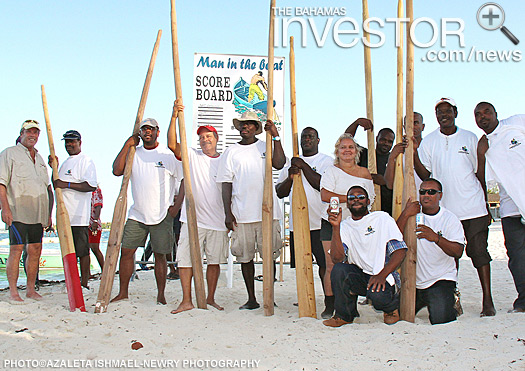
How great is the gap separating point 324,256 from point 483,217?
1342mm

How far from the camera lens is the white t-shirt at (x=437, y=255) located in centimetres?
397

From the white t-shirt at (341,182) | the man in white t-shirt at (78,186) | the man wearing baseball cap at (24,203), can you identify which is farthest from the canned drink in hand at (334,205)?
the man wearing baseball cap at (24,203)

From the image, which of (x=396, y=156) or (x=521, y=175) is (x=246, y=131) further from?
(x=521, y=175)

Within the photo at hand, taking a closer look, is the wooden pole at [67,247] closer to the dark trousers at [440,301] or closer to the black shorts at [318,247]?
the black shorts at [318,247]

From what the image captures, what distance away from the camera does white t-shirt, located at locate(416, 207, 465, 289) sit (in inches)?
156

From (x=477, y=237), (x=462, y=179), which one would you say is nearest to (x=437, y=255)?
(x=477, y=237)

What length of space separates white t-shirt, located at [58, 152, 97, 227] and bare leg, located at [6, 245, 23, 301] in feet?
2.34

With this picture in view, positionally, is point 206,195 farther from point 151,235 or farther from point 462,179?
point 462,179

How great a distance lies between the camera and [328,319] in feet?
13.4

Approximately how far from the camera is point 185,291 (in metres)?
4.58

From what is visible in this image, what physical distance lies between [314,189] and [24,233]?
9.29 ft

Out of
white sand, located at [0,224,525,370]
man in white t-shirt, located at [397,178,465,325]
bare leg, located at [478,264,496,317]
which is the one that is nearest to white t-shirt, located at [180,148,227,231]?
white sand, located at [0,224,525,370]

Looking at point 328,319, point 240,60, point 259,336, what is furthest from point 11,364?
point 240,60

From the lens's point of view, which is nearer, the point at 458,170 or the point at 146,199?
the point at 458,170
